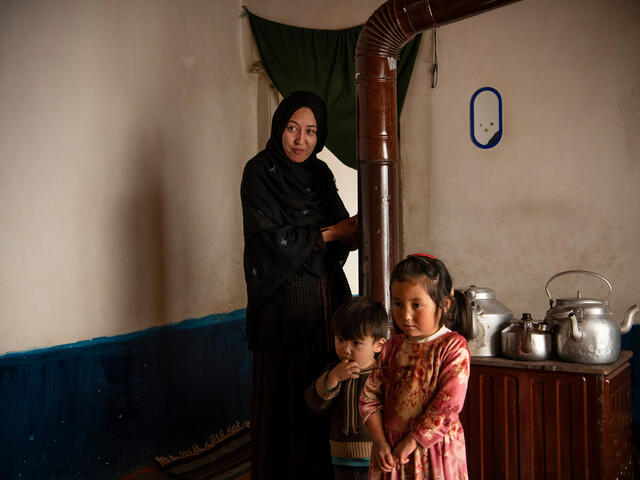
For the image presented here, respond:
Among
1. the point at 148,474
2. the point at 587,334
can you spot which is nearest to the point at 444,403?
the point at 587,334

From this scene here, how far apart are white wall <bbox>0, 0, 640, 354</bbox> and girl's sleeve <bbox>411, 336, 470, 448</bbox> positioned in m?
1.77

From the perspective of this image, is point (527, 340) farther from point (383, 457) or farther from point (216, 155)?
point (216, 155)

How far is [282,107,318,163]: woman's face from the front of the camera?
2383 millimetres

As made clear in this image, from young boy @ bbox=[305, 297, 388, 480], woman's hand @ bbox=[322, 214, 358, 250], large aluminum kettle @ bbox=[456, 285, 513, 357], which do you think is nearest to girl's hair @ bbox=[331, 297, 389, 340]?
young boy @ bbox=[305, 297, 388, 480]

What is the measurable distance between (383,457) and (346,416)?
0.29 metres

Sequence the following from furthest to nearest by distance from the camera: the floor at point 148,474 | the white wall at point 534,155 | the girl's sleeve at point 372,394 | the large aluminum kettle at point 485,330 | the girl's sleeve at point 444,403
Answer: the white wall at point 534,155 → the floor at point 148,474 → the large aluminum kettle at point 485,330 → the girl's sleeve at point 372,394 → the girl's sleeve at point 444,403

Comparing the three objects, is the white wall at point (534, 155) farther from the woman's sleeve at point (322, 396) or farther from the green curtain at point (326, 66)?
the woman's sleeve at point (322, 396)

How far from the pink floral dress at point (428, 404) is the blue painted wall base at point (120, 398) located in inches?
61.3

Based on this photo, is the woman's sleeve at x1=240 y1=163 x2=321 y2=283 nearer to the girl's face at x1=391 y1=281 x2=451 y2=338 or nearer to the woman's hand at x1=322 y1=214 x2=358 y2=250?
the woman's hand at x1=322 y1=214 x2=358 y2=250

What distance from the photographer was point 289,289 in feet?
7.57

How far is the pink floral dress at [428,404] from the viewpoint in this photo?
158cm

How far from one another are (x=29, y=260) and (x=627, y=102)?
9.96 feet

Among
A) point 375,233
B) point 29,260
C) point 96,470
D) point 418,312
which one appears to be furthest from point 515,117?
point 96,470

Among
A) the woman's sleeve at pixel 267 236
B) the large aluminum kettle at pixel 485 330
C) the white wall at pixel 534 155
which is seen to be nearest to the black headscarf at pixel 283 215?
the woman's sleeve at pixel 267 236
